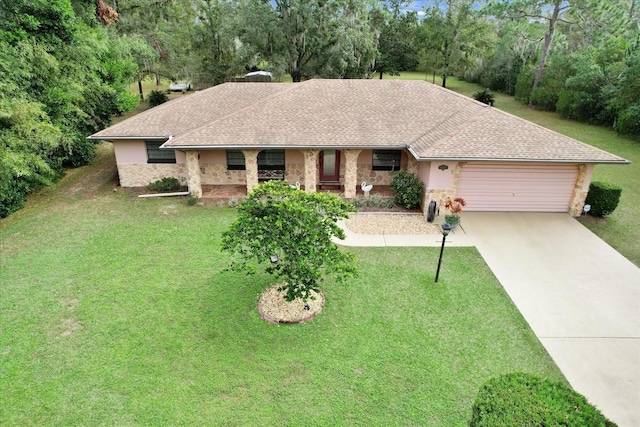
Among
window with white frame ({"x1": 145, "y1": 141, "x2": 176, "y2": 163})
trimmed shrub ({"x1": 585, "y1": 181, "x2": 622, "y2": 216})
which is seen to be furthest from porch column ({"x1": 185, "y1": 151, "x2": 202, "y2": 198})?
trimmed shrub ({"x1": 585, "y1": 181, "x2": 622, "y2": 216})

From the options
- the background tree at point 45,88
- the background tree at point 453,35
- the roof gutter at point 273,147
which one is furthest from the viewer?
the background tree at point 453,35

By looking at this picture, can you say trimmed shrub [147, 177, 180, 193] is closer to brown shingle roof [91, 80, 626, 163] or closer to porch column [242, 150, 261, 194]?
brown shingle roof [91, 80, 626, 163]

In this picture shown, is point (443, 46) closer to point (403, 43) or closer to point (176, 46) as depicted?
point (403, 43)

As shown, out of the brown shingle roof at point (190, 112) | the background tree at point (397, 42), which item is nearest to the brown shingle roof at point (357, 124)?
the brown shingle roof at point (190, 112)

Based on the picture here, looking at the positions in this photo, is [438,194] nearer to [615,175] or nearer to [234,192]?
[234,192]

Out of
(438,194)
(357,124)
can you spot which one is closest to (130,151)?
(357,124)

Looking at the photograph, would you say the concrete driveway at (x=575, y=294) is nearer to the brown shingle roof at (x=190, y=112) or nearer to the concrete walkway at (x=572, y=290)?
the concrete walkway at (x=572, y=290)
